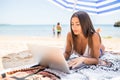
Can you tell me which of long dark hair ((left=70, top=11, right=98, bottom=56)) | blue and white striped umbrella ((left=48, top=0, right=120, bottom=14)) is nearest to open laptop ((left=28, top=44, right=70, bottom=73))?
long dark hair ((left=70, top=11, right=98, bottom=56))

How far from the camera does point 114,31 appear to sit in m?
6.25

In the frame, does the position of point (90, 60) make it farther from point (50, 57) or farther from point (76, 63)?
point (50, 57)

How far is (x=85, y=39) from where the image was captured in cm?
181

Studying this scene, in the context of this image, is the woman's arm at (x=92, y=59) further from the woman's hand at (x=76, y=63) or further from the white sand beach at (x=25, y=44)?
the white sand beach at (x=25, y=44)

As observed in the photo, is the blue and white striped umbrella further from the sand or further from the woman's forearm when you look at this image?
the sand

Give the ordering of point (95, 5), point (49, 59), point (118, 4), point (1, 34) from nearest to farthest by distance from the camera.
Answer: point (49, 59), point (95, 5), point (118, 4), point (1, 34)

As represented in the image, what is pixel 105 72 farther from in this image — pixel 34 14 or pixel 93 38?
pixel 34 14

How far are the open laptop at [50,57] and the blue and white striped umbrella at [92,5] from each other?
89 centimetres

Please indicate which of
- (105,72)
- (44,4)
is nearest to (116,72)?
(105,72)

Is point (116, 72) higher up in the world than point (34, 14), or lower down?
lower down

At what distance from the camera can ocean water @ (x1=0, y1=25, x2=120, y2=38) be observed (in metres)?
5.85

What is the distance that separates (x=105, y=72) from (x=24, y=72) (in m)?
0.48

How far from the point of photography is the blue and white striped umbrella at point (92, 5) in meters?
2.42

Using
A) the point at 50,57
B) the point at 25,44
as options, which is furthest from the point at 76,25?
the point at 25,44
